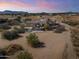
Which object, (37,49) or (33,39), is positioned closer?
(37,49)

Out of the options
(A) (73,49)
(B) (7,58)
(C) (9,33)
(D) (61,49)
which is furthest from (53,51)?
(C) (9,33)

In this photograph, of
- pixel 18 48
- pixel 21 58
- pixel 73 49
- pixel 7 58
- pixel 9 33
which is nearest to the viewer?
pixel 21 58

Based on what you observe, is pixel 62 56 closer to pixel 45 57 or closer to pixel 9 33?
pixel 45 57

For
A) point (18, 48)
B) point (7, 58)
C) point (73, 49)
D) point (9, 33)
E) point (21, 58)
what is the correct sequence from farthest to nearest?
point (9, 33), point (73, 49), point (18, 48), point (7, 58), point (21, 58)

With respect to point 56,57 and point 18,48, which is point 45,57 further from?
point 18,48

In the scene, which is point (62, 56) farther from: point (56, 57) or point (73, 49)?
point (73, 49)

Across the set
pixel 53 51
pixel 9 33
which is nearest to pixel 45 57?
pixel 53 51

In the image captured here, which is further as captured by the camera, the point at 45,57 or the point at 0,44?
the point at 0,44
